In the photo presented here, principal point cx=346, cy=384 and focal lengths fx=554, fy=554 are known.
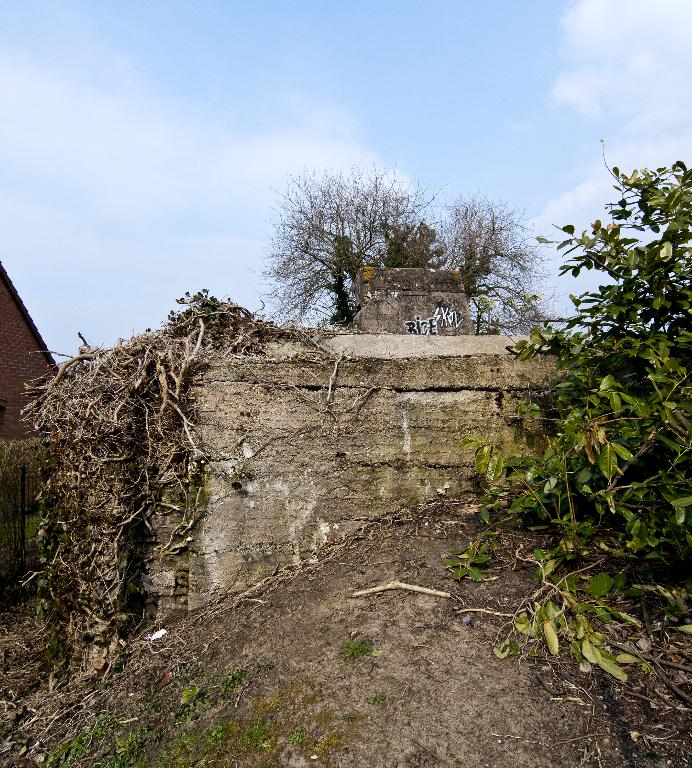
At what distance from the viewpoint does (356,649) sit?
2586 millimetres

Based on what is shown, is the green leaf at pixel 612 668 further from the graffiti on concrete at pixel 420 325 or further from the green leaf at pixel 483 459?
the graffiti on concrete at pixel 420 325

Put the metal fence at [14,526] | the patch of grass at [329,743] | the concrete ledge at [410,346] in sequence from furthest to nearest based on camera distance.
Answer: the metal fence at [14,526] < the concrete ledge at [410,346] < the patch of grass at [329,743]

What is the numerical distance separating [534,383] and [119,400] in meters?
2.86

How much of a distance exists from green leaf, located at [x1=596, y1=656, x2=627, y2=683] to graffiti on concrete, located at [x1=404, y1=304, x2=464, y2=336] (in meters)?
5.71

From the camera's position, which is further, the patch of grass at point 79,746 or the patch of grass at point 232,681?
the patch of grass at point 79,746

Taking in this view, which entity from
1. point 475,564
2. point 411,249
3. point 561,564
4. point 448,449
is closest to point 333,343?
point 448,449

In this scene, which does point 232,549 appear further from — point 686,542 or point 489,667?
point 686,542

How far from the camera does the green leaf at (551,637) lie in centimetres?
232

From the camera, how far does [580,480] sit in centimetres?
258

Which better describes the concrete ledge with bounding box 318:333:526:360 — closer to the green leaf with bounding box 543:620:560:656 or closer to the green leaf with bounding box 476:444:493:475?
the green leaf with bounding box 476:444:493:475

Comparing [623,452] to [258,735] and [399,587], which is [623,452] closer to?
[399,587]

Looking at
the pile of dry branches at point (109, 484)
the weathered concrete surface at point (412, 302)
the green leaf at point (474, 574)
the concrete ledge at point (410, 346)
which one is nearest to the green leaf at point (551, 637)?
the green leaf at point (474, 574)

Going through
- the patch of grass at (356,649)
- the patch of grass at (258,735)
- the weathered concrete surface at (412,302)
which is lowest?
the patch of grass at (258,735)

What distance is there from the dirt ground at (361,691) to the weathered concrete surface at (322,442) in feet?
0.70
